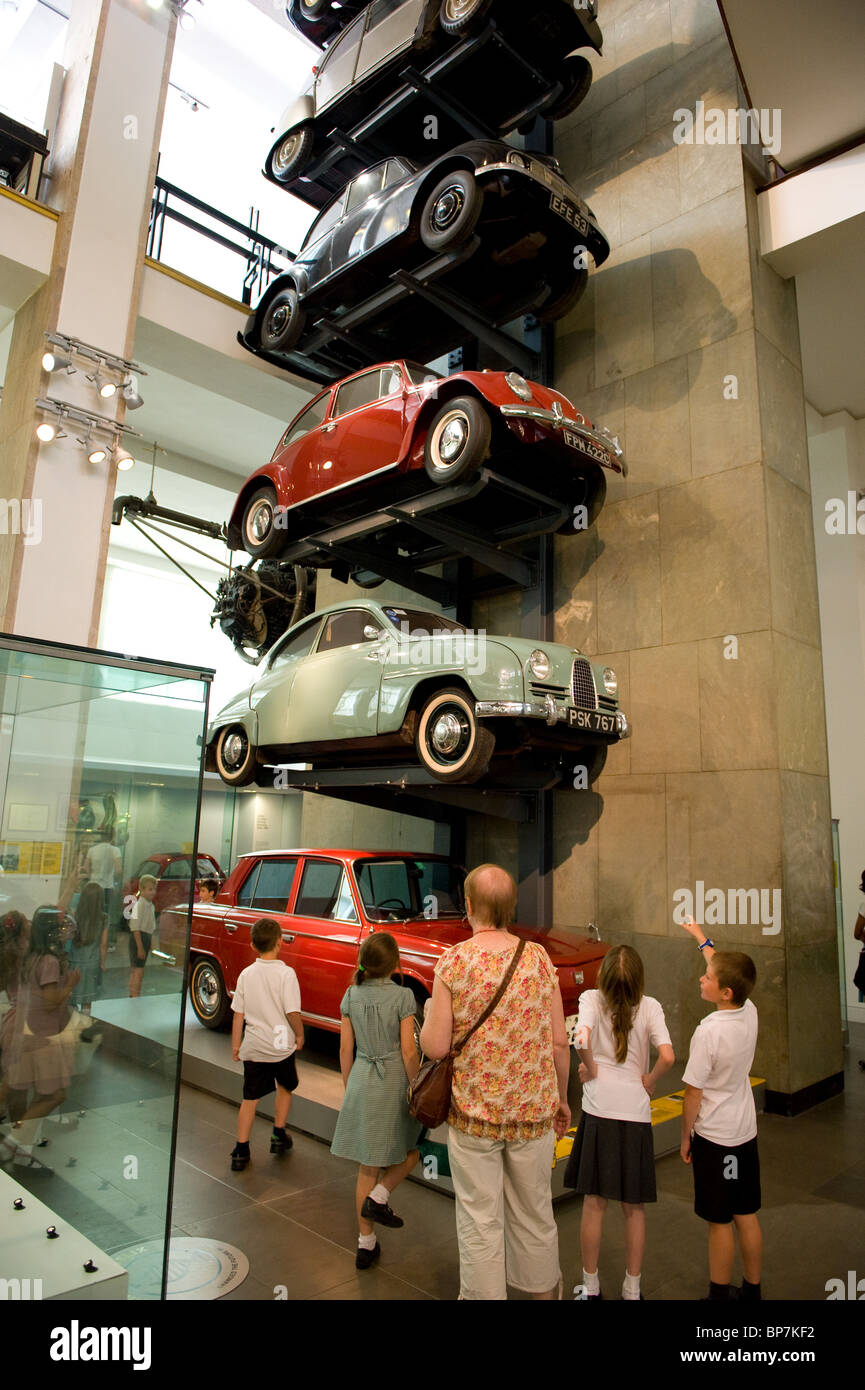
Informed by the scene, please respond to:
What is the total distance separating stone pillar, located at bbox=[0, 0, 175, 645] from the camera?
25.8 ft

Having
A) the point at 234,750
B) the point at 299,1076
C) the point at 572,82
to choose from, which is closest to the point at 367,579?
the point at 234,750

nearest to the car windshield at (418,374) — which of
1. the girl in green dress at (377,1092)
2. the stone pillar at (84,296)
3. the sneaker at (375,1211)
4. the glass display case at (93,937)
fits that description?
the stone pillar at (84,296)

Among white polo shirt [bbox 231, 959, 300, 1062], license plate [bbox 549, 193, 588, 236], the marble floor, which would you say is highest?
license plate [bbox 549, 193, 588, 236]

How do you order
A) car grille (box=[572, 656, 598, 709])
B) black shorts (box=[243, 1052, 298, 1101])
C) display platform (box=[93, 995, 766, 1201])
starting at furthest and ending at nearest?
1. car grille (box=[572, 656, 598, 709])
2. black shorts (box=[243, 1052, 298, 1101])
3. display platform (box=[93, 995, 766, 1201])

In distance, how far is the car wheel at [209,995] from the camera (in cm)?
678

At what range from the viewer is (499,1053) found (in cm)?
274

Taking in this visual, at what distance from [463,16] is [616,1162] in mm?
8245

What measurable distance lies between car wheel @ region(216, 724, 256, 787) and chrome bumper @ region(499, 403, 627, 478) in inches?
152

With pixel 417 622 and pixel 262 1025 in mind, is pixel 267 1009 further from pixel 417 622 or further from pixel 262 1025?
pixel 417 622

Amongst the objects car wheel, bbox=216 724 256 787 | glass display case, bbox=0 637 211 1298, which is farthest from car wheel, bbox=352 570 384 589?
glass display case, bbox=0 637 211 1298

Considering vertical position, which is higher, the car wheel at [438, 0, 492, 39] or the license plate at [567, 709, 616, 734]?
the car wheel at [438, 0, 492, 39]

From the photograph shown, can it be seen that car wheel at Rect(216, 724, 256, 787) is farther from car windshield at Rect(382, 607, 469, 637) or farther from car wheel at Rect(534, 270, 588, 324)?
car wheel at Rect(534, 270, 588, 324)
